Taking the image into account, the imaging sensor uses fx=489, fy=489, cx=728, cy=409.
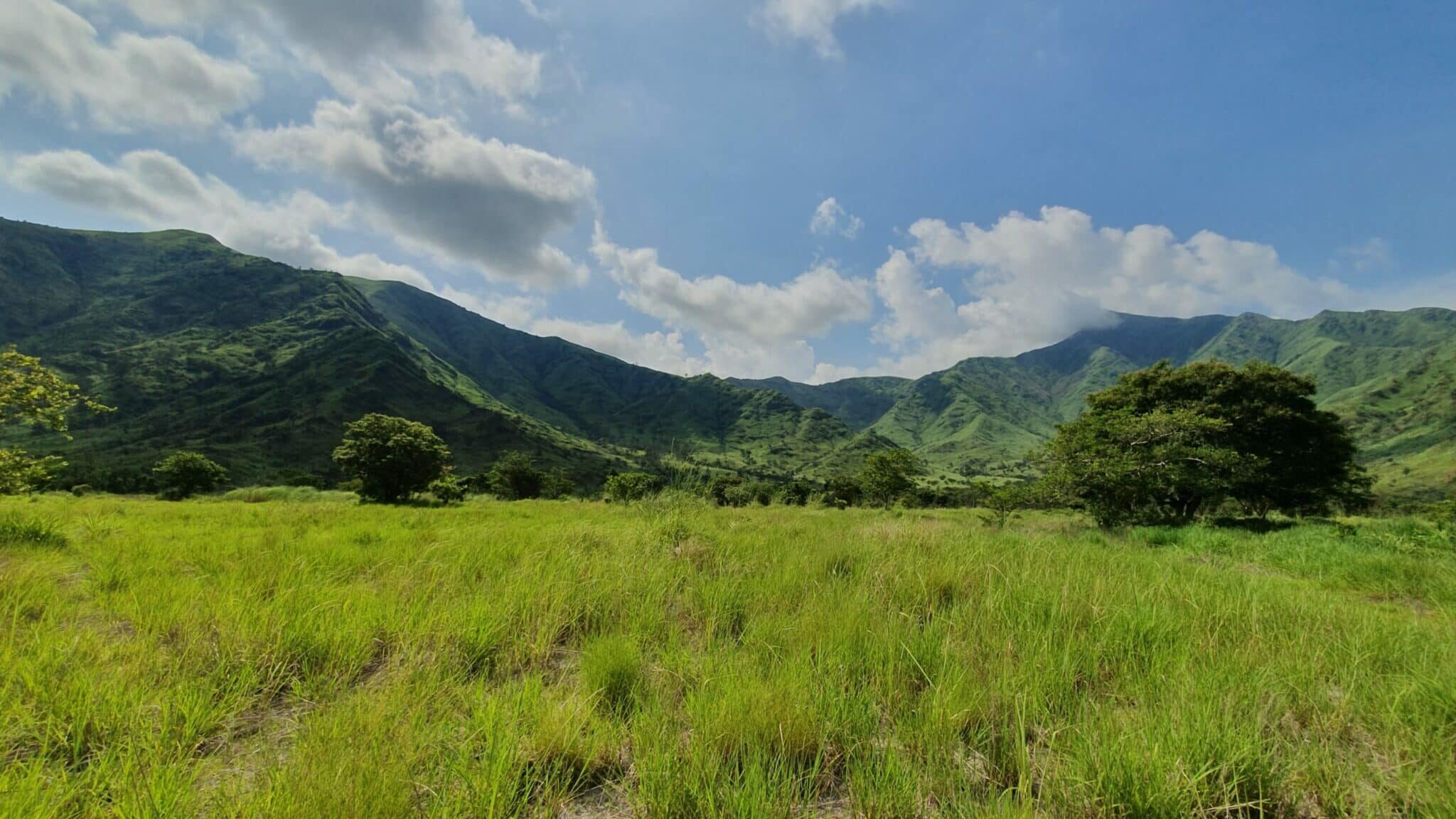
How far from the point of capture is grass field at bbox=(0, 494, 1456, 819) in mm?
1655

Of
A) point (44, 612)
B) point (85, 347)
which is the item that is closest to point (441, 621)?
point (44, 612)

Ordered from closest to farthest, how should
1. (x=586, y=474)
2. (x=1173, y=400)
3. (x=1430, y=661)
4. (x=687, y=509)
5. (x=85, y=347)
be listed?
(x=1430, y=661) → (x=687, y=509) → (x=1173, y=400) → (x=586, y=474) → (x=85, y=347)

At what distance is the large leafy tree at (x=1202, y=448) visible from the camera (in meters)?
16.2

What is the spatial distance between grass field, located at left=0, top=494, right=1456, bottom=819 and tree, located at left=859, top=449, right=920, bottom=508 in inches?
1835

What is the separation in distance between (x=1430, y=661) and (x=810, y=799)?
152 inches

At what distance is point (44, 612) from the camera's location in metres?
3.11

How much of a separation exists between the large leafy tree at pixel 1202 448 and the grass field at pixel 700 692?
14373mm

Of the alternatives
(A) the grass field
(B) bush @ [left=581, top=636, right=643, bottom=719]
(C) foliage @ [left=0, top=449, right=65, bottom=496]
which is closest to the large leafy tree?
(A) the grass field

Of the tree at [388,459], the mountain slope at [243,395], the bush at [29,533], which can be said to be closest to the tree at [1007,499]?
the bush at [29,533]

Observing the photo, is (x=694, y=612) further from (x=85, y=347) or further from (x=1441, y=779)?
(x=85, y=347)

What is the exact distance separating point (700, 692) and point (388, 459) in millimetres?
36485

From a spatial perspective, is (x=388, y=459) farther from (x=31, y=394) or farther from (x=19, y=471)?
(x=31, y=394)

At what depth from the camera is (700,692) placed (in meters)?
2.27

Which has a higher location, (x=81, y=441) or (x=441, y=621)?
(x=441, y=621)
